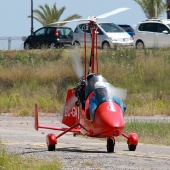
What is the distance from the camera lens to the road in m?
13.8

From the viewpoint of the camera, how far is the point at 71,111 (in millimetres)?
17828

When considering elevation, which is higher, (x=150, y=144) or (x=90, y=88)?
(x=90, y=88)

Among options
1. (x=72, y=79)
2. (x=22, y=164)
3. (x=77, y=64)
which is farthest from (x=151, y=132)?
(x=72, y=79)

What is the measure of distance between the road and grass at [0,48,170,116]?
31.4 feet

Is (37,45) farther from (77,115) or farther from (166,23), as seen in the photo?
(77,115)

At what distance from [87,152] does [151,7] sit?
49.2 metres

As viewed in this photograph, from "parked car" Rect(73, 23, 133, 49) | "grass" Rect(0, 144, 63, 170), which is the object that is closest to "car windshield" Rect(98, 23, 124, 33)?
"parked car" Rect(73, 23, 133, 49)

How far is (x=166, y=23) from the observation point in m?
44.6

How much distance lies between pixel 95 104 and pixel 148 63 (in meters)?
20.5

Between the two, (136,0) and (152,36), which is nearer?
(152,36)

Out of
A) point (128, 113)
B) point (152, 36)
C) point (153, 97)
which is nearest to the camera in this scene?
point (128, 113)

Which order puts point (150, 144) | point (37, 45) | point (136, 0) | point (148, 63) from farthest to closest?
point (136, 0)
point (37, 45)
point (148, 63)
point (150, 144)

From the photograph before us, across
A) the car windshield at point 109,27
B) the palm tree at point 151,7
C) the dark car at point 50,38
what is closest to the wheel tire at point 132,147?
the car windshield at point 109,27

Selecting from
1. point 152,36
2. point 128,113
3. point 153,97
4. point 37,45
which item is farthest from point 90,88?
point 37,45
